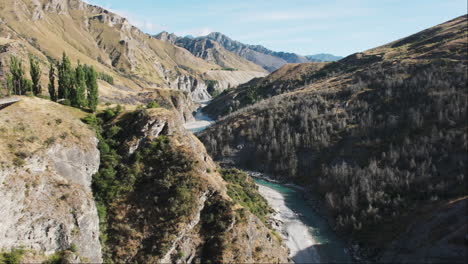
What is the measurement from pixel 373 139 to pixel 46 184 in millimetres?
109861

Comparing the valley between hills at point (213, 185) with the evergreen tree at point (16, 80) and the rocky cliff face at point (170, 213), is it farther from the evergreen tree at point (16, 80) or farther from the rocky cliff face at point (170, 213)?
the evergreen tree at point (16, 80)

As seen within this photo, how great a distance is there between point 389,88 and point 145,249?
127854 mm

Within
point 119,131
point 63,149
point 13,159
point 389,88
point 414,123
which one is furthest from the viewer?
point 389,88

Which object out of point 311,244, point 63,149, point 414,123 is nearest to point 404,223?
point 311,244

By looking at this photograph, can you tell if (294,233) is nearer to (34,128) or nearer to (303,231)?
(303,231)

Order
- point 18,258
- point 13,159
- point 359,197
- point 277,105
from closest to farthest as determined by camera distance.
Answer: point 18,258 → point 13,159 → point 359,197 → point 277,105

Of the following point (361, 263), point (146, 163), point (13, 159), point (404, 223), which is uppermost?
point (13, 159)

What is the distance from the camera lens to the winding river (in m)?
73.1

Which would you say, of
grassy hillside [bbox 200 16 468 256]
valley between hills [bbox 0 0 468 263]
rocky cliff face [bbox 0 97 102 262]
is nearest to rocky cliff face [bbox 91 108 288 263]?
valley between hills [bbox 0 0 468 263]

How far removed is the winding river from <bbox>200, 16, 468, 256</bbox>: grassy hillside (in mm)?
5861

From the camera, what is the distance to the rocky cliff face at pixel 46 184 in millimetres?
40219

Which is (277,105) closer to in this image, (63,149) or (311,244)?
(311,244)

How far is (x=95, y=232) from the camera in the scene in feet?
159

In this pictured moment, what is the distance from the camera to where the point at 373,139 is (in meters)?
117
